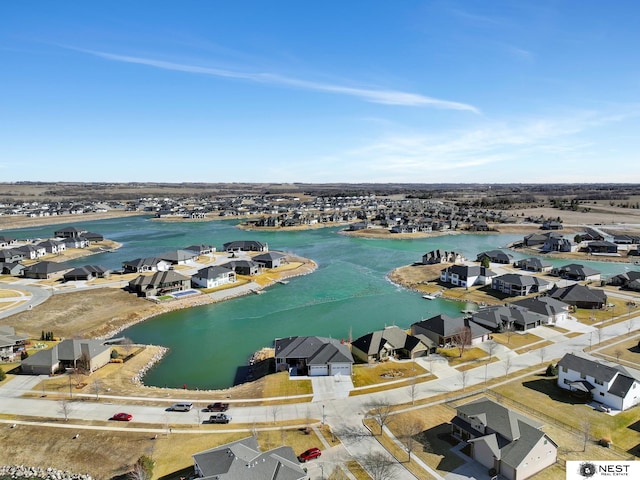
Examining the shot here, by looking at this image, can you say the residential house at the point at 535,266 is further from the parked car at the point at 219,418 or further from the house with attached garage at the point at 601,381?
the parked car at the point at 219,418

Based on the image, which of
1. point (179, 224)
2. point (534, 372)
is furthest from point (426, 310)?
point (179, 224)

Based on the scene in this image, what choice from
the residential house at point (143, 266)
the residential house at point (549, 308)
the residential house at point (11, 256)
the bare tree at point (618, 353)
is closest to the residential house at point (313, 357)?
the bare tree at point (618, 353)

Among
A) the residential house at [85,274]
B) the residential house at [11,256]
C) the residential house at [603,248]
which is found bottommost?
the residential house at [85,274]

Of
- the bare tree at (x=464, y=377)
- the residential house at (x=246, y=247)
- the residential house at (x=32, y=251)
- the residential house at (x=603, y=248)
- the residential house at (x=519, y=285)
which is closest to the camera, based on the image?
the bare tree at (x=464, y=377)

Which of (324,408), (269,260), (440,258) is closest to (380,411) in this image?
(324,408)

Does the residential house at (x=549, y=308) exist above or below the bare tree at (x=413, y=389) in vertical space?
above
